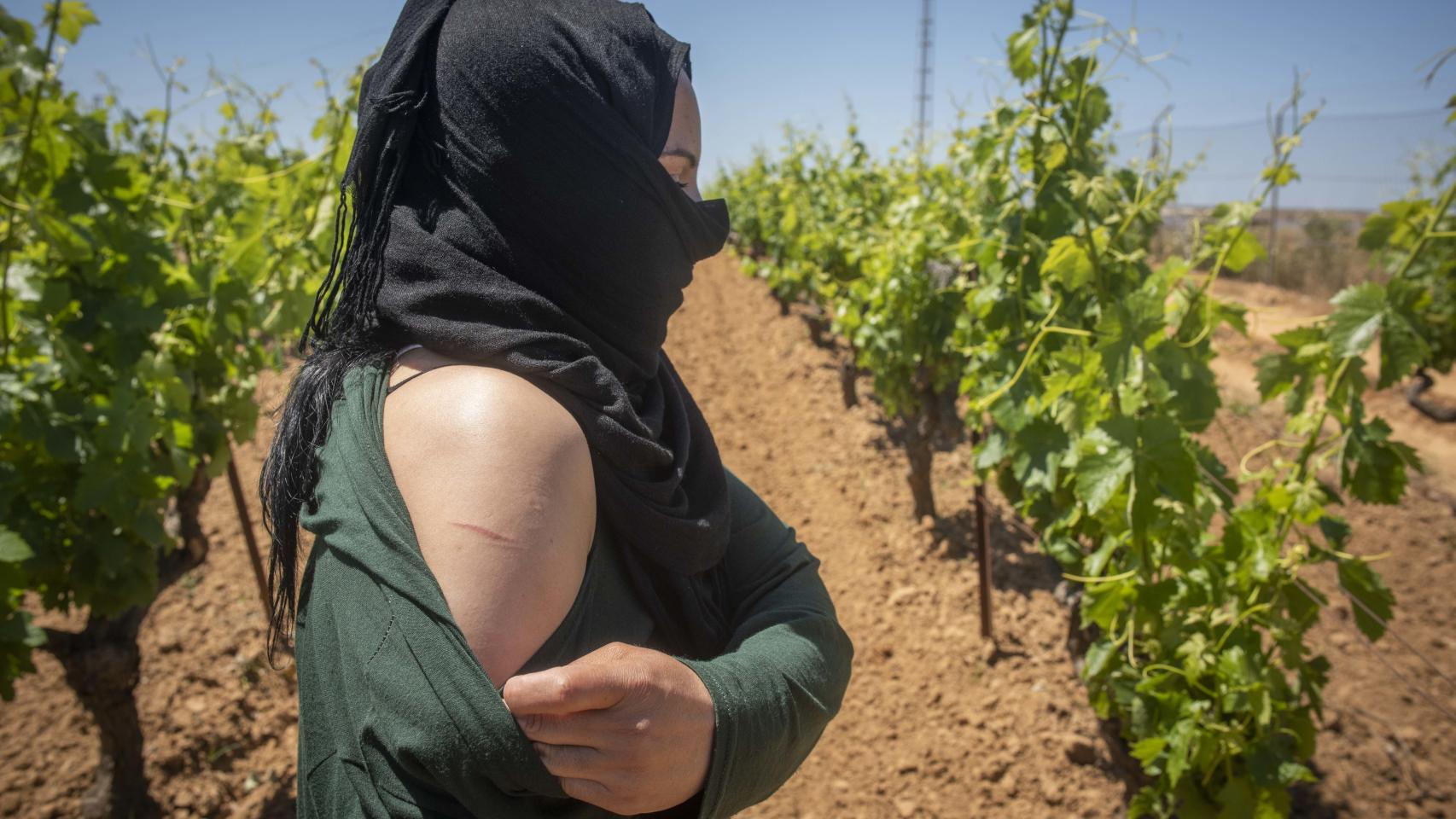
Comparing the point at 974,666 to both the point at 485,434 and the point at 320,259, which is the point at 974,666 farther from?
the point at 485,434

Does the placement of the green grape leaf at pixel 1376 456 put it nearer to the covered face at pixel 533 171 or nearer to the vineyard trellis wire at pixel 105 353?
the covered face at pixel 533 171

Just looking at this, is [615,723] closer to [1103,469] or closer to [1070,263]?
[1103,469]

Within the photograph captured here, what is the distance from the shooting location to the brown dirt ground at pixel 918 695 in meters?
3.26

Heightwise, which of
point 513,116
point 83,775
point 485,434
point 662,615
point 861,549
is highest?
point 513,116

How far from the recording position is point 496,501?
0.79m

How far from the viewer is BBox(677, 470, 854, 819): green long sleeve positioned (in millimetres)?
904

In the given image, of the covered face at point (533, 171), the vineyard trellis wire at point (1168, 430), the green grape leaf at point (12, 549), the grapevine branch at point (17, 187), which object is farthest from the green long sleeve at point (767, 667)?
the grapevine branch at point (17, 187)

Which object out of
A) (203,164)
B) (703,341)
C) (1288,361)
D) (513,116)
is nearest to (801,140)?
(703,341)

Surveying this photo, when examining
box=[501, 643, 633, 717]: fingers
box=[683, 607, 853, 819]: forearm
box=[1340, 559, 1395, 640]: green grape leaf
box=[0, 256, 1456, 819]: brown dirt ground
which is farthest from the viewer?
box=[0, 256, 1456, 819]: brown dirt ground

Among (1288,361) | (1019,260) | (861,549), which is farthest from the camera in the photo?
(861,549)

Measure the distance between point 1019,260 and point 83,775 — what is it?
13.7ft

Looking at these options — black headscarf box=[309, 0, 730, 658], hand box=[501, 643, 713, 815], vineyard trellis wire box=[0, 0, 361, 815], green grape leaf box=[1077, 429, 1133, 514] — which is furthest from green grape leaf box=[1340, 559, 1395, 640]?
vineyard trellis wire box=[0, 0, 361, 815]

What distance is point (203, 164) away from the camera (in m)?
7.33

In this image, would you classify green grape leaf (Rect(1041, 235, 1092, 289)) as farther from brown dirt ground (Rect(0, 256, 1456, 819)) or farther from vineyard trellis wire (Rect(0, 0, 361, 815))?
vineyard trellis wire (Rect(0, 0, 361, 815))
